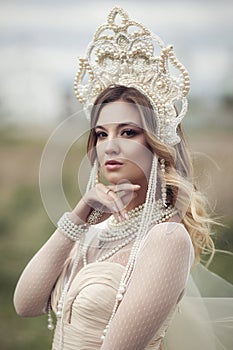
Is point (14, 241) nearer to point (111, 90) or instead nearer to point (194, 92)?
point (194, 92)

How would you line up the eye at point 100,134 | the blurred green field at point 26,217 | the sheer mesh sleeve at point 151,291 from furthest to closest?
1. the blurred green field at point 26,217
2. the eye at point 100,134
3. the sheer mesh sleeve at point 151,291

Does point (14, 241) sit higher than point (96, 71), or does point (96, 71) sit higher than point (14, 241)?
point (96, 71)

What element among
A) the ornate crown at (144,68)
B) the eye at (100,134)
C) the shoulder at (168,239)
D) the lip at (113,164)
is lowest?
the shoulder at (168,239)

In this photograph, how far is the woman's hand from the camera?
1026 mm

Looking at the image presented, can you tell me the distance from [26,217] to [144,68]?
45.3 inches

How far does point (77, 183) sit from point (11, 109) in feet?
2.71

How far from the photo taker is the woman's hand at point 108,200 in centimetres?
103

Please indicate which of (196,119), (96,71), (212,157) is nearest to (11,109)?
(196,119)

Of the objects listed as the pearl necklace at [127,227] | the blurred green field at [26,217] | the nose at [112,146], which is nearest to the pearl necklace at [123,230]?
the pearl necklace at [127,227]

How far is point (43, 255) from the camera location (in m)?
1.12

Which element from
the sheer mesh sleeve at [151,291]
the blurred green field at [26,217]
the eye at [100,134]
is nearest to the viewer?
the sheer mesh sleeve at [151,291]

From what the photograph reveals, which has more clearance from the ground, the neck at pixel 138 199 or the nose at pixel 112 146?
the nose at pixel 112 146

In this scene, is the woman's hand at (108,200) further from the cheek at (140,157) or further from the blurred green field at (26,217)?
the blurred green field at (26,217)

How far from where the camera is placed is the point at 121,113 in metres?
1.03
